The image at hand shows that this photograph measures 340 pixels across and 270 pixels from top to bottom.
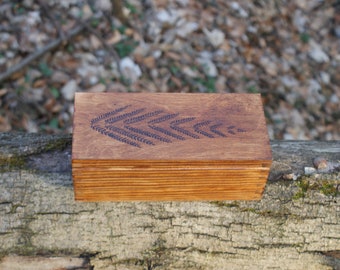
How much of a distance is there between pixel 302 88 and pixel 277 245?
189 centimetres

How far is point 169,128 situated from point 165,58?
1.66 metres

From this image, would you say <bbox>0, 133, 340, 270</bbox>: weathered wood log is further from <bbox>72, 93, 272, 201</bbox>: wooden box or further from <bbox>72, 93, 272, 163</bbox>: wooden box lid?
<bbox>72, 93, 272, 163</bbox>: wooden box lid

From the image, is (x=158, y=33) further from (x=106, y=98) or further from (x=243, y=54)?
(x=106, y=98)

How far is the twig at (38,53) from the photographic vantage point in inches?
112

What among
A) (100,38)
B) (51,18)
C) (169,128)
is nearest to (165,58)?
(100,38)

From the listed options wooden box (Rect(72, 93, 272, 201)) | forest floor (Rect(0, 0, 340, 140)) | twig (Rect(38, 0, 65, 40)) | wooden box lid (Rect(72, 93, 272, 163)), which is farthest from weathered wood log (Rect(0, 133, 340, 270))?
twig (Rect(38, 0, 65, 40))

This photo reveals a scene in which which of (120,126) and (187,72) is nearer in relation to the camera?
(120,126)

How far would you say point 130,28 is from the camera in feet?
10.9

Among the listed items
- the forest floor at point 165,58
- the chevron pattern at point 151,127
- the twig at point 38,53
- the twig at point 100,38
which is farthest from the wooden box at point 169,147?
the twig at point 100,38

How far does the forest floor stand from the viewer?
289cm

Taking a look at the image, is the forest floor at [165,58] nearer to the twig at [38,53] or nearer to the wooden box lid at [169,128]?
the twig at [38,53]

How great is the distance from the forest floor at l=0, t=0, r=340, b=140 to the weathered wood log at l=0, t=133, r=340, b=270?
1.04 meters

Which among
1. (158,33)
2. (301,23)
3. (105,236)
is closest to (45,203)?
(105,236)

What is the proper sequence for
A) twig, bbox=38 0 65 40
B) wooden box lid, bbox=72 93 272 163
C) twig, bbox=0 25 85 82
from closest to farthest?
wooden box lid, bbox=72 93 272 163 → twig, bbox=0 25 85 82 → twig, bbox=38 0 65 40
